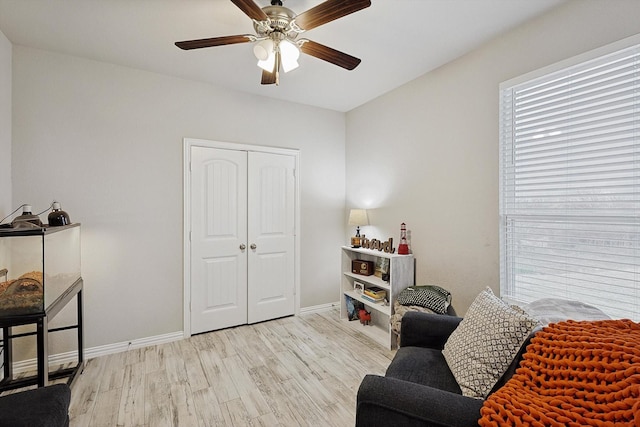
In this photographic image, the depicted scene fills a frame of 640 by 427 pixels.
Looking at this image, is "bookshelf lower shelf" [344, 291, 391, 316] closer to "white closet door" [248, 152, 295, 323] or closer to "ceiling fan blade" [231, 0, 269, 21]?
"white closet door" [248, 152, 295, 323]

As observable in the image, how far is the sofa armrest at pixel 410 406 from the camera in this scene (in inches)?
39.4

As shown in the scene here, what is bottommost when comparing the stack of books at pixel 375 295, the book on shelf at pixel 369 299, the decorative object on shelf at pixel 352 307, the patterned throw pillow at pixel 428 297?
the decorative object on shelf at pixel 352 307

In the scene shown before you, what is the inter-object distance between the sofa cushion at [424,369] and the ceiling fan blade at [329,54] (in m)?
1.84

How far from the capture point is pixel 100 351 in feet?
8.93

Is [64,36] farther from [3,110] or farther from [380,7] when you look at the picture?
[380,7]

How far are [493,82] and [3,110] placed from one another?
3.81 m

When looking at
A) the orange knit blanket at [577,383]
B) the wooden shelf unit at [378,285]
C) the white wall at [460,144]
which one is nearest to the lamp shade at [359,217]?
the white wall at [460,144]

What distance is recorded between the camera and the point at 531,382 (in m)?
1.08

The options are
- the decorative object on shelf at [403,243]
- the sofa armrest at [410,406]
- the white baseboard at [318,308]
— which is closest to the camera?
the sofa armrest at [410,406]

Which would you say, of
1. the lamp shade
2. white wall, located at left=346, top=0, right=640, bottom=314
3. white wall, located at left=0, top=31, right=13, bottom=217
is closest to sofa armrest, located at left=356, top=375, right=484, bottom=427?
white wall, located at left=346, top=0, right=640, bottom=314

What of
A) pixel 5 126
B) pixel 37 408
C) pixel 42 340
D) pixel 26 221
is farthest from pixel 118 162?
pixel 37 408

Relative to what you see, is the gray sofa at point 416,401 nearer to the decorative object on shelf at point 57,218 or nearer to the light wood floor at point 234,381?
the light wood floor at point 234,381

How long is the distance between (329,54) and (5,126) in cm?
259

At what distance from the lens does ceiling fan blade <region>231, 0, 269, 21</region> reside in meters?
1.46
